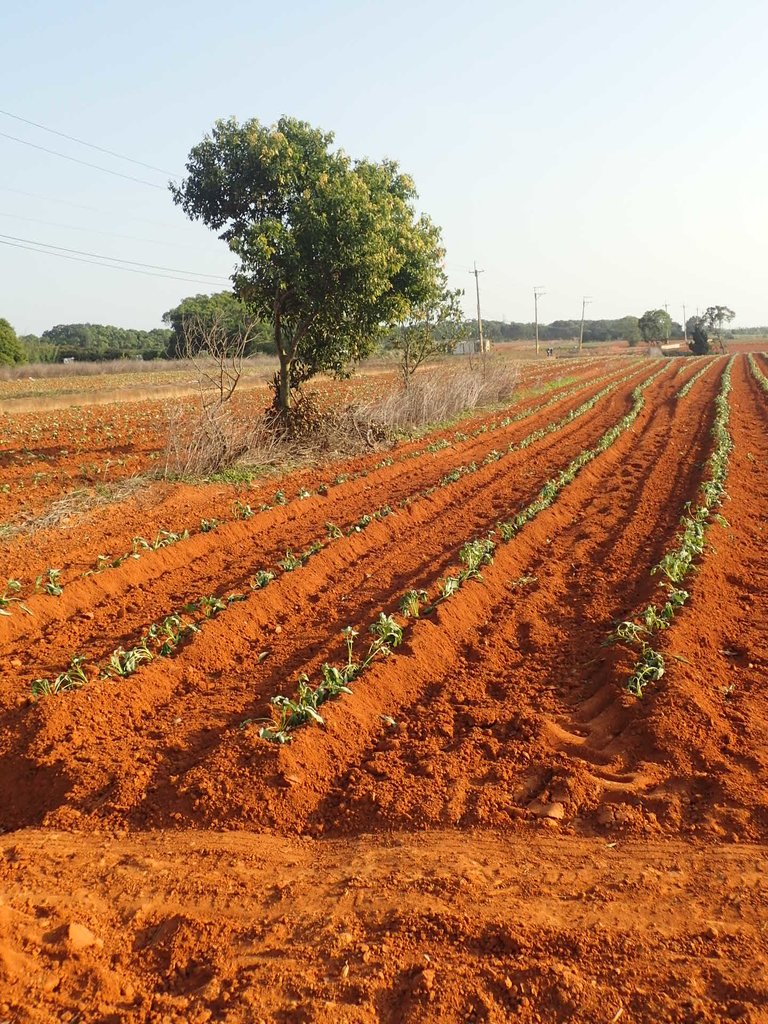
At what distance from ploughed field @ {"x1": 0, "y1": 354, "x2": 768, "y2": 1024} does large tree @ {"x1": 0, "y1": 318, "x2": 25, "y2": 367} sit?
54.1 m

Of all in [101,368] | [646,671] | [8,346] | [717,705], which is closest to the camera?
[717,705]

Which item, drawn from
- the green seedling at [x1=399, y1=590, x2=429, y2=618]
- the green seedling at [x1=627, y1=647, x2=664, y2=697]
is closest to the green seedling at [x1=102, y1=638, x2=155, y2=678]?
the green seedling at [x1=399, y1=590, x2=429, y2=618]

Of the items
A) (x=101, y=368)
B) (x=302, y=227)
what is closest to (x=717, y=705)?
(x=302, y=227)

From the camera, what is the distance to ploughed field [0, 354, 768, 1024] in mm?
3006

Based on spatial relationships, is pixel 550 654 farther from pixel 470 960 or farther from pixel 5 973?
pixel 5 973

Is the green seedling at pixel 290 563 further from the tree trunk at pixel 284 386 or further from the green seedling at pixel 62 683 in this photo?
the tree trunk at pixel 284 386

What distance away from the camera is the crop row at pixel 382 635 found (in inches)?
192

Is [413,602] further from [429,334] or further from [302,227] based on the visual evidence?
[429,334]

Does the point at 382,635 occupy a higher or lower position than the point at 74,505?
lower

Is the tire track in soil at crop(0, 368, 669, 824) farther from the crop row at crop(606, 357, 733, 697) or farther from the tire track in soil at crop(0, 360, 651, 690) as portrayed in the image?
the crop row at crop(606, 357, 733, 697)

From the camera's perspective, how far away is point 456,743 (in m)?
4.89

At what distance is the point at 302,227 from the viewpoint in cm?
1517

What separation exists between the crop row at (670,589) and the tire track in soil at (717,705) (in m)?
0.11

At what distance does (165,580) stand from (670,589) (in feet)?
17.6
